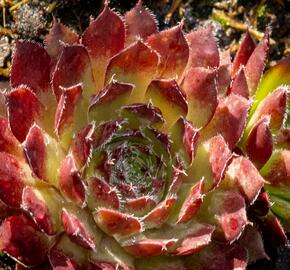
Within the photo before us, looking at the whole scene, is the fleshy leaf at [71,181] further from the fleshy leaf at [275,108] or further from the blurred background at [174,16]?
the blurred background at [174,16]

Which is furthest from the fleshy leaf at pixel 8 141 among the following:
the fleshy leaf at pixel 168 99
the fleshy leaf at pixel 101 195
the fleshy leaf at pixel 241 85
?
the fleshy leaf at pixel 241 85

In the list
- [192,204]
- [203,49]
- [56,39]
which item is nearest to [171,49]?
[203,49]

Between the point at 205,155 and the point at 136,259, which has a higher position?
the point at 205,155

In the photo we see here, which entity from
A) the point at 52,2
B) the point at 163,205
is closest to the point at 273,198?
the point at 163,205

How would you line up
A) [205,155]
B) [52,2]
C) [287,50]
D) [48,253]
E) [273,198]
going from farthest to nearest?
1. [287,50]
2. [52,2]
3. [273,198]
4. [205,155]
5. [48,253]

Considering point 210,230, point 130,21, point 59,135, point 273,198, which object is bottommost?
point 273,198

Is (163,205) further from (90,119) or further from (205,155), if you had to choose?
(90,119)
